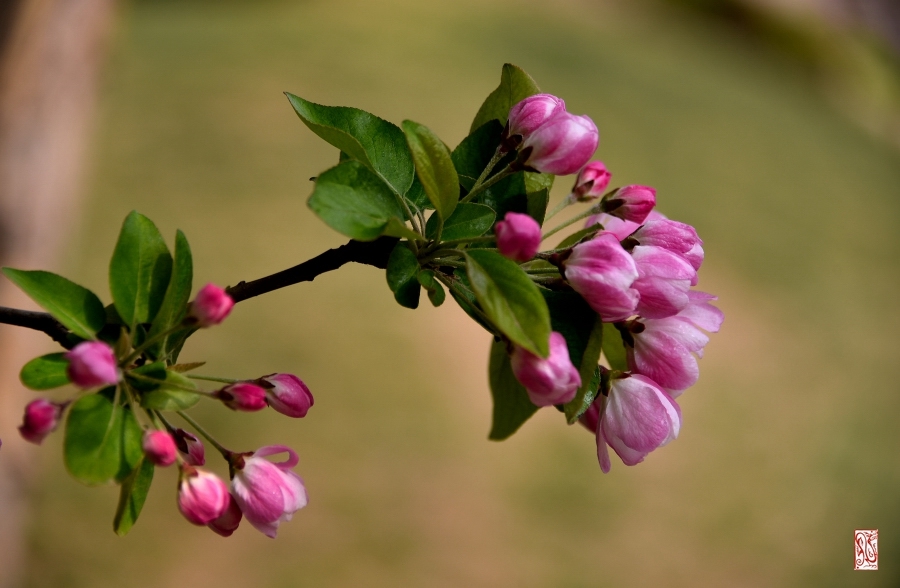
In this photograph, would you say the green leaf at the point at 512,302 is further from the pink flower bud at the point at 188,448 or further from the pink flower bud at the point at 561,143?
the pink flower bud at the point at 188,448

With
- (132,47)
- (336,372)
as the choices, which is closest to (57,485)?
(336,372)

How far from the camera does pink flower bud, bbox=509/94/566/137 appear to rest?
1.50 ft

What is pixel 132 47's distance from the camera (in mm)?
4027

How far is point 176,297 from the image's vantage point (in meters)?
0.44

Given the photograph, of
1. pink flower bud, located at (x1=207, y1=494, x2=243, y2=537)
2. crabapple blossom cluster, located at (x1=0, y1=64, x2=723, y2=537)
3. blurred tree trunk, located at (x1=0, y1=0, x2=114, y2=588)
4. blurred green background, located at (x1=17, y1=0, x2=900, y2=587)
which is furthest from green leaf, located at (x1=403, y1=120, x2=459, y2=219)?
blurred green background, located at (x1=17, y1=0, x2=900, y2=587)

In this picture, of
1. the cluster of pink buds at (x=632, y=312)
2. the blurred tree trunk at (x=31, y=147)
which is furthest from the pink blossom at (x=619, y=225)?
the blurred tree trunk at (x=31, y=147)

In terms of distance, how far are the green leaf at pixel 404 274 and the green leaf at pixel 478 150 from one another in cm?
8

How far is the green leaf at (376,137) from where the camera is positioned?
1.52 feet

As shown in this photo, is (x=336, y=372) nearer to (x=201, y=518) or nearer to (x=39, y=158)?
(x=39, y=158)

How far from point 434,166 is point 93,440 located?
22 cm

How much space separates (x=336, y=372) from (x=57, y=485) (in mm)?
788

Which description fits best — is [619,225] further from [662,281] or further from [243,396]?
[243,396]

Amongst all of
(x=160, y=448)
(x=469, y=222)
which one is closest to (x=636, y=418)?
(x=469, y=222)

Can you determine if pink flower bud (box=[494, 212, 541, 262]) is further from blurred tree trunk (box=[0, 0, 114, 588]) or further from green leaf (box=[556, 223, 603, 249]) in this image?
blurred tree trunk (box=[0, 0, 114, 588])
